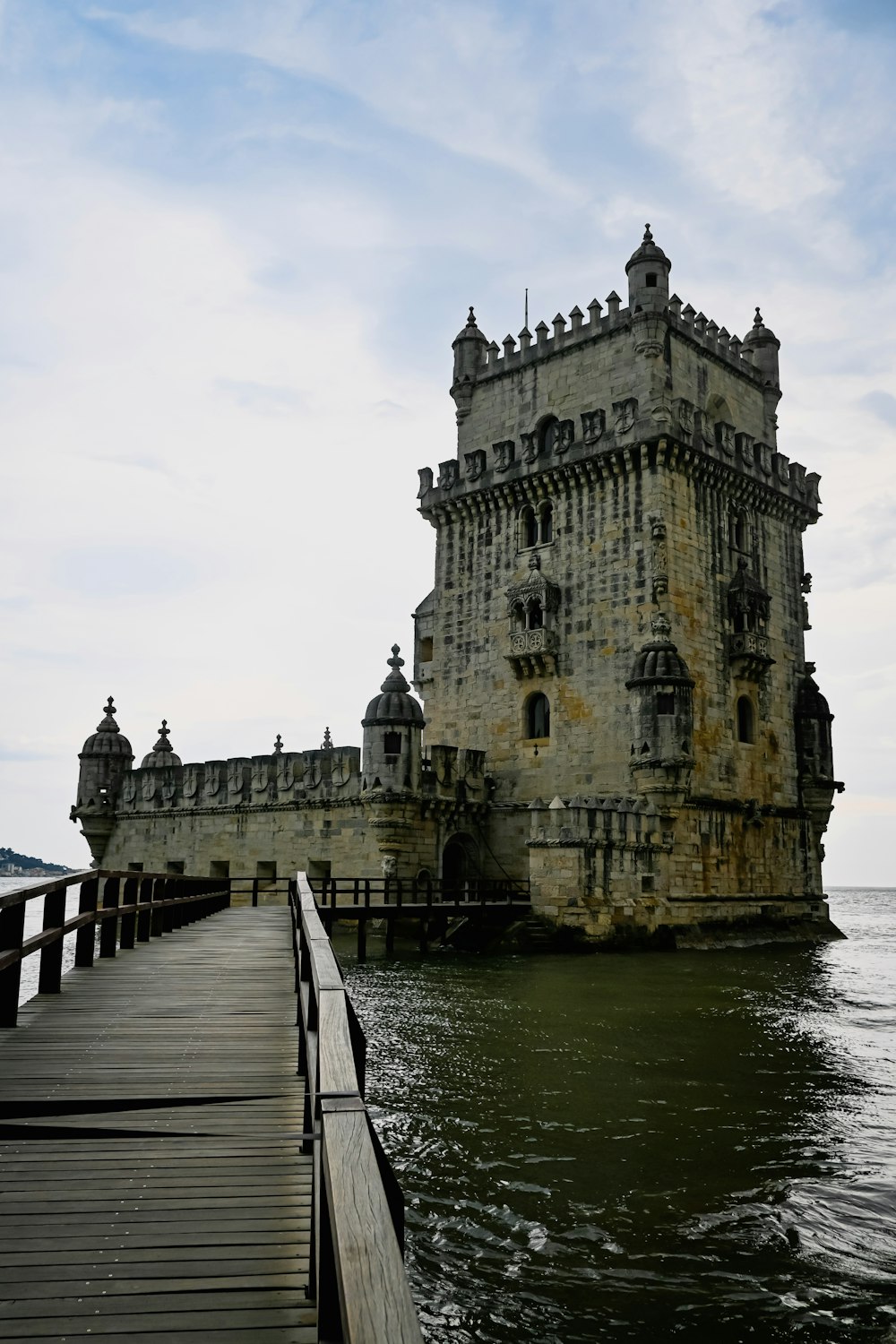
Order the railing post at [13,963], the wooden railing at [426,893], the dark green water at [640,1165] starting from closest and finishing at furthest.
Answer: the dark green water at [640,1165] < the railing post at [13,963] < the wooden railing at [426,893]

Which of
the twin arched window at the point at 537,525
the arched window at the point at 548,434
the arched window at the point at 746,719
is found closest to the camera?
the arched window at the point at 746,719

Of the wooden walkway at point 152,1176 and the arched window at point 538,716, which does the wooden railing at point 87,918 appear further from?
the arched window at point 538,716

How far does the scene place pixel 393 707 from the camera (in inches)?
1100

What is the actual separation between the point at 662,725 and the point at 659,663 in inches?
62.2

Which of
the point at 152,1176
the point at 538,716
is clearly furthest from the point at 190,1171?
the point at 538,716

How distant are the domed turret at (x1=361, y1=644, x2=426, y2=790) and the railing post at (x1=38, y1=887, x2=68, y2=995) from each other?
58.9ft

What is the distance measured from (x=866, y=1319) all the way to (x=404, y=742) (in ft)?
72.9

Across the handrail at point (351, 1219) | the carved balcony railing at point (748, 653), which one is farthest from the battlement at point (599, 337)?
the handrail at point (351, 1219)

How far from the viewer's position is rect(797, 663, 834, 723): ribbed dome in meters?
33.3

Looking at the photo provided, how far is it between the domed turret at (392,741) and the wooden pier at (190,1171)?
1820 centimetres

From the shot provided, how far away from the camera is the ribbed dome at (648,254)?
1214 inches

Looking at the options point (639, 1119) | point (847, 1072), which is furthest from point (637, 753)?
point (639, 1119)

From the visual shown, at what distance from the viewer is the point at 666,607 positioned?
28.4m

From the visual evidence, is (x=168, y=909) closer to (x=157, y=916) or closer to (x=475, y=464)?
(x=157, y=916)
